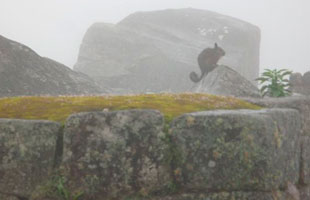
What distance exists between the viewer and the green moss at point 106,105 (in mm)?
6058

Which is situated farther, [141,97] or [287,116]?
[141,97]

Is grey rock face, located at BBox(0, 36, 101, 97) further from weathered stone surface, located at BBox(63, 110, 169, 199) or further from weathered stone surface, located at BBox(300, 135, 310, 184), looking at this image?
weathered stone surface, located at BBox(300, 135, 310, 184)

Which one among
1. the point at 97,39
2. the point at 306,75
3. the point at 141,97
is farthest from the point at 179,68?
the point at 141,97

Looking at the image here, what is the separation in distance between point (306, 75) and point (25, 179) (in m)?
29.1

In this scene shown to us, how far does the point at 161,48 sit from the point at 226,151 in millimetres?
73864

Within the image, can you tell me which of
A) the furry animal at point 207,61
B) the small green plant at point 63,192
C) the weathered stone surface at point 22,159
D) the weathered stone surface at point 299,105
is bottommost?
the small green plant at point 63,192

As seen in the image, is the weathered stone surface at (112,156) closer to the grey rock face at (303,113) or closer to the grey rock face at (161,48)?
the grey rock face at (303,113)

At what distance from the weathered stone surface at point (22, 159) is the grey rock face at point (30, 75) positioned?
8035 millimetres

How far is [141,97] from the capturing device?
744 cm

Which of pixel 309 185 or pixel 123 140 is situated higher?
pixel 123 140

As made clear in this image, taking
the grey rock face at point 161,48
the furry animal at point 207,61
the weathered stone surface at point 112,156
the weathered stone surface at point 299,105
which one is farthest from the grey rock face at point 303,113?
the grey rock face at point 161,48

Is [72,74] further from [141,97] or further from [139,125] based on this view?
[139,125]

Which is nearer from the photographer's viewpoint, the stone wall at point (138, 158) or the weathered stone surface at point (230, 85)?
the stone wall at point (138, 158)

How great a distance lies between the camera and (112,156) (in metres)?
5.18
